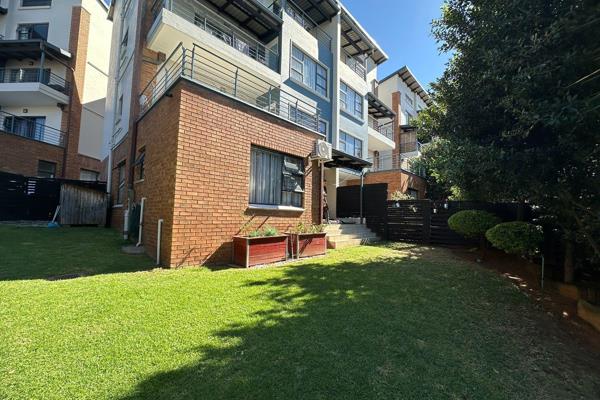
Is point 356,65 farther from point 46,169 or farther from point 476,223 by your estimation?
point 46,169

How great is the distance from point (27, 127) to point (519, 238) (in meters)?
28.0

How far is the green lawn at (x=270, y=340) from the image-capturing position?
7.73 ft

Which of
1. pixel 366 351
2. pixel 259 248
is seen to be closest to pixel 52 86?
pixel 259 248

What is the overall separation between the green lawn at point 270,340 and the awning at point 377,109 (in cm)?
1929

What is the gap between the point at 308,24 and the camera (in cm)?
1727

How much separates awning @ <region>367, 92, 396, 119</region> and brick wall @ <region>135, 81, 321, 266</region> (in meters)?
16.2

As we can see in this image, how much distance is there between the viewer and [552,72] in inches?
157

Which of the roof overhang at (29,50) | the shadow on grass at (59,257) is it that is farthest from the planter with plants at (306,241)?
the roof overhang at (29,50)

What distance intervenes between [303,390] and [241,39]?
49.1ft

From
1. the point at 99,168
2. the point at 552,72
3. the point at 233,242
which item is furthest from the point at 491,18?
the point at 99,168

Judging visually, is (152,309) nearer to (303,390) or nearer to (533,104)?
(303,390)

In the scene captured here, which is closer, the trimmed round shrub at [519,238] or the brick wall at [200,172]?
the brick wall at [200,172]

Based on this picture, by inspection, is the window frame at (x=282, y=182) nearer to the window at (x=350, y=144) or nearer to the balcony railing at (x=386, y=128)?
the window at (x=350, y=144)

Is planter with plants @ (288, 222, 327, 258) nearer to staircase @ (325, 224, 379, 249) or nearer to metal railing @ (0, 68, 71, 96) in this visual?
staircase @ (325, 224, 379, 249)
